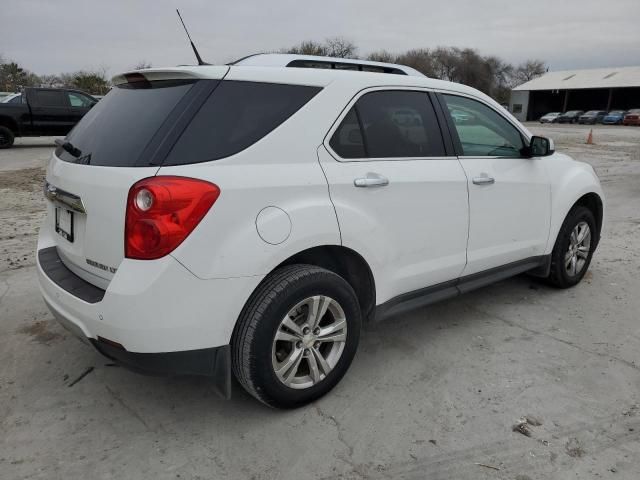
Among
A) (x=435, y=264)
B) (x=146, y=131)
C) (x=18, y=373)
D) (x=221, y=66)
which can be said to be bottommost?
(x=18, y=373)

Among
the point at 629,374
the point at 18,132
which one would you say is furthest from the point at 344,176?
the point at 18,132

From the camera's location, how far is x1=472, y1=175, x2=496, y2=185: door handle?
3420 mm

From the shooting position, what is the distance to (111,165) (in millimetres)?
2436

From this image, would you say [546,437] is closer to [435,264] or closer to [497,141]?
[435,264]

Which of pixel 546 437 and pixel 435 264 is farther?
pixel 435 264

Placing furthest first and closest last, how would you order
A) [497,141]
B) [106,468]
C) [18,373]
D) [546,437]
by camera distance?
[497,141] < [18,373] < [546,437] < [106,468]

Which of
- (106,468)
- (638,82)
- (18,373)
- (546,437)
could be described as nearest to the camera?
(106,468)

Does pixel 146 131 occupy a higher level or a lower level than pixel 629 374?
higher

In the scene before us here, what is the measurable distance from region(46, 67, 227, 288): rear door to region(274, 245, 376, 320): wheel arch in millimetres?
835

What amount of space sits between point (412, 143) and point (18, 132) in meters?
15.8

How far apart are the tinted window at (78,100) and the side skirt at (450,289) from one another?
51.6 feet

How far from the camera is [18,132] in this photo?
612 inches

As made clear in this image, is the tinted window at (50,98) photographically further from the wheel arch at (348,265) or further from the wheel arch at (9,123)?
the wheel arch at (348,265)

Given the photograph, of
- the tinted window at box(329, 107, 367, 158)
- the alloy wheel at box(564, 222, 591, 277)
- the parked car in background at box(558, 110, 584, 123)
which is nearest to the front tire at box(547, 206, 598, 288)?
the alloy wheel at box(564, 222, 591, 277)
